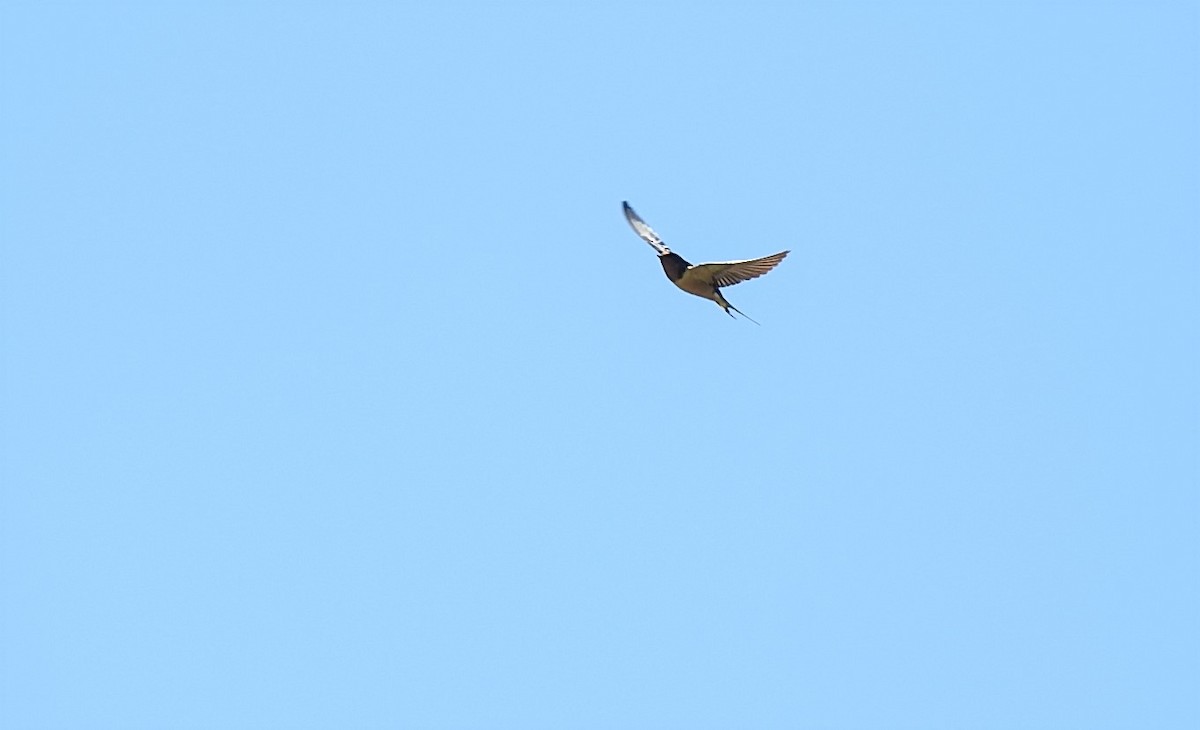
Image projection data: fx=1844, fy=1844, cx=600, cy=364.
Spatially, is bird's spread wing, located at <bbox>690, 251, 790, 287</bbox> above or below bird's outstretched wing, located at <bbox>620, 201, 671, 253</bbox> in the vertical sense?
below

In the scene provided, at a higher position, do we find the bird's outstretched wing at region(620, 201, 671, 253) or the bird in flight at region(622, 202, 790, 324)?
the bird's outstretched wing at region(620, 201, 671, 253)

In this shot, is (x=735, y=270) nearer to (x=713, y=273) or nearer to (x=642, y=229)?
(x=713, y=273)

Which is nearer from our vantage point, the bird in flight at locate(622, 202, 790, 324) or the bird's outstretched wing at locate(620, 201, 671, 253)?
the bird in flight at locate(622, 202, 790, 324)

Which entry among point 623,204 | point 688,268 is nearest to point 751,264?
point 688,268

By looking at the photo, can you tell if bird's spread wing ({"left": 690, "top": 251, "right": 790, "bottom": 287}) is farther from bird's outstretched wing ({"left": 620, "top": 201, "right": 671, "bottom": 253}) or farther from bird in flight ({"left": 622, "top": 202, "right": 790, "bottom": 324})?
bird's outstretched wing ({"left": 620, "top": 201, "right": 671, "bottom": 253})

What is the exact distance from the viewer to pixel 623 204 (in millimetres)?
29672

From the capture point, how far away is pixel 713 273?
2456cm

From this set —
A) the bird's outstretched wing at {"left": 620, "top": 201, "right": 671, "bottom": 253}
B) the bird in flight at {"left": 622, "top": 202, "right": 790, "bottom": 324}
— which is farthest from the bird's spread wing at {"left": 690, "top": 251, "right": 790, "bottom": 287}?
the bird's outstretched wing at {"left": 620, "top": 201, "right": 671, "bottom": 253}

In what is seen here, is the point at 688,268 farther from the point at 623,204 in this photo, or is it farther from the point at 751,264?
the point at 623,204

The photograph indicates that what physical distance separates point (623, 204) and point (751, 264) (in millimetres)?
5941

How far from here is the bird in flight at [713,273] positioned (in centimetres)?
2411

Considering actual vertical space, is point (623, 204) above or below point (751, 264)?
above

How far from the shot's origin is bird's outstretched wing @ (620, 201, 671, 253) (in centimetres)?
2799

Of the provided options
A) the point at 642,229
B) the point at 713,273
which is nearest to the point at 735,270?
the point at 713,273
